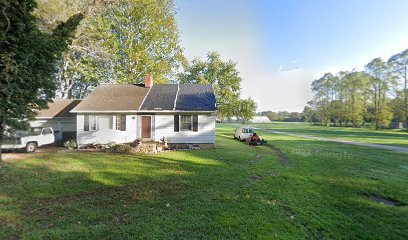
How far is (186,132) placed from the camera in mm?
16672

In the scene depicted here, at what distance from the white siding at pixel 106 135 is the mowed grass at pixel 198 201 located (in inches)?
232

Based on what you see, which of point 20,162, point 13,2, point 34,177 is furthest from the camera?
point 20,162

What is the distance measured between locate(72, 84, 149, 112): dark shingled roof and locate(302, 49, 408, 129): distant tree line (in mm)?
53278

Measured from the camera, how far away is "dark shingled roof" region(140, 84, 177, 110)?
1708 cm

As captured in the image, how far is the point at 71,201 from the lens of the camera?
595 centimetres

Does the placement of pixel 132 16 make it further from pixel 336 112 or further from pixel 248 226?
pixel 336 112

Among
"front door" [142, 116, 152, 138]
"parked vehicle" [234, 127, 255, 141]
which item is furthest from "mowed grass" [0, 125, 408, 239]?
"parked vehicle" [234, 127, 255, 141]

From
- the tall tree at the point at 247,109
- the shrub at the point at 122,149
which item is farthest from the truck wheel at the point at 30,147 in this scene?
the tall tree at the point at 247,109

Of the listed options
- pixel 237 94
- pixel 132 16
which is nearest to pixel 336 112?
pixel 237 94

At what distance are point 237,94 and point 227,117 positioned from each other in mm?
3801

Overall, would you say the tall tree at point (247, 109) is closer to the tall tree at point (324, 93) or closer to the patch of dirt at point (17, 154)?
the patch of dirt at point (17, 154)

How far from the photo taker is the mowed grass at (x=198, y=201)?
4.48m

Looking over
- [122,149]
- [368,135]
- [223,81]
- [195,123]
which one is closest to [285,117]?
[368,135]

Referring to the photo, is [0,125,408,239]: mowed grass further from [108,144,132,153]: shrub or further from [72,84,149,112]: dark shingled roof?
[72,84,149,112]: dark shingled roof
